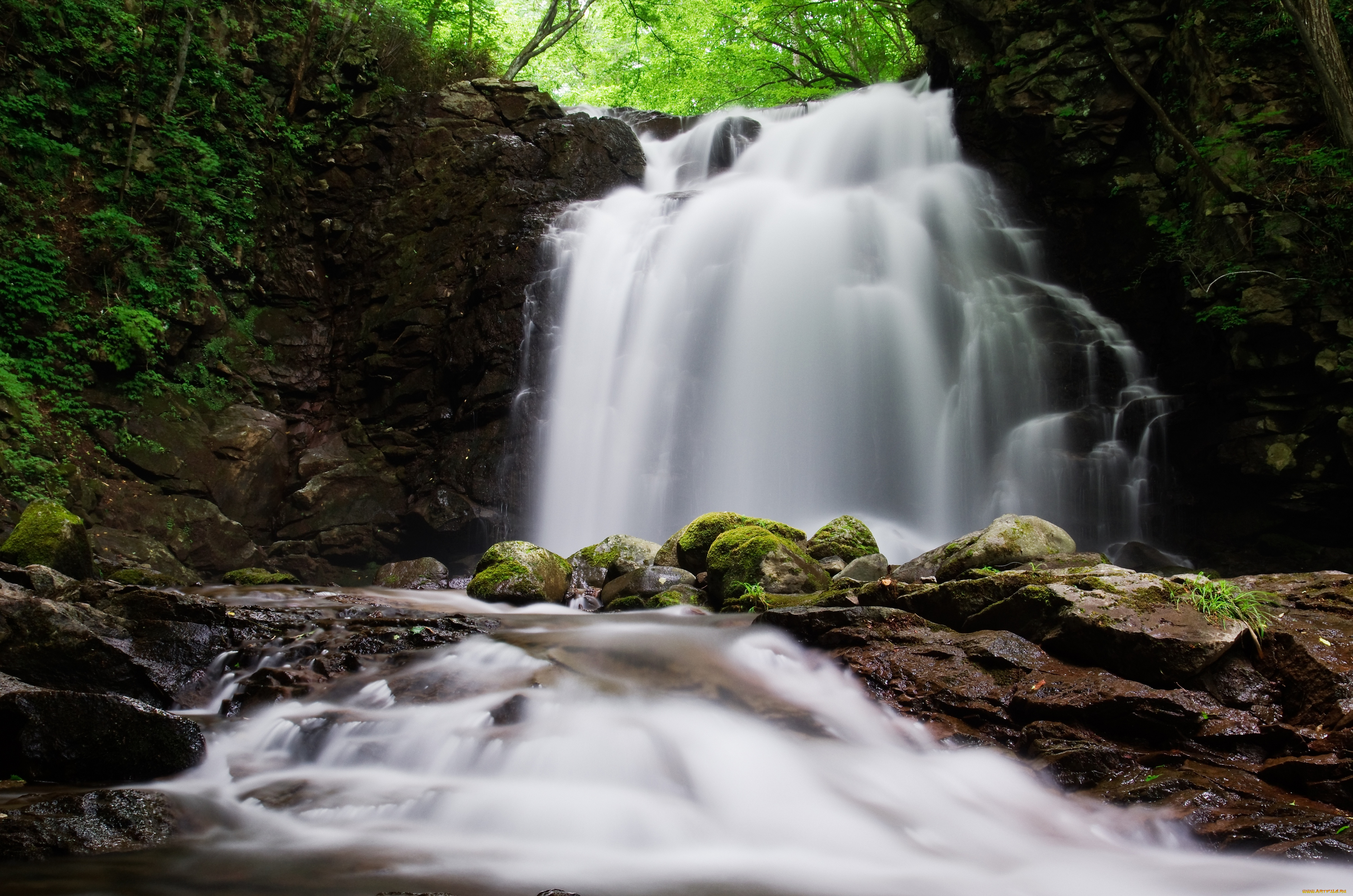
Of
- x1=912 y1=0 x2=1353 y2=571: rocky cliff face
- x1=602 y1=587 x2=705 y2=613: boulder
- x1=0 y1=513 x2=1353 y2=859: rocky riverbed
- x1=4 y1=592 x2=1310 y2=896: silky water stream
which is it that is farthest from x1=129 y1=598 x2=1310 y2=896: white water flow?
x1=912 y1=0 x2=1353 y2=571: rocky cliff face

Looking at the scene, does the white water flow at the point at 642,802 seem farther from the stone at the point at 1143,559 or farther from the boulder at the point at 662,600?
the stone at the point at 1143,559

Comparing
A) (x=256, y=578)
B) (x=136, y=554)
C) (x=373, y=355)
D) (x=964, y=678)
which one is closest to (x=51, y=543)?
(x=256, y=578)

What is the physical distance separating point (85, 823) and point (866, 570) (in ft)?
19.7

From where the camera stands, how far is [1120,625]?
3.91 meters

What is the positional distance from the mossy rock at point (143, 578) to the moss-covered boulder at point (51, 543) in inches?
10.8

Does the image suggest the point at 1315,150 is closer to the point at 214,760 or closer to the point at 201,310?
the point at 214,760

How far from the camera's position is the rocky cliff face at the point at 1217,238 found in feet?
27.1

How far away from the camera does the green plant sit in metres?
3.87

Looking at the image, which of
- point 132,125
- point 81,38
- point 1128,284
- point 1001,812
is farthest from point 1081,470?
point 81,38

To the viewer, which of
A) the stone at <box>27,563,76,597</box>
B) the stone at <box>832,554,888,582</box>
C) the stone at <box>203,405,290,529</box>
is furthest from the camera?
the stone at <box>203,405,290,529</box>

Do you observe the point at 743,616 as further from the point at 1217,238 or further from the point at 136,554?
the point at 1217,238

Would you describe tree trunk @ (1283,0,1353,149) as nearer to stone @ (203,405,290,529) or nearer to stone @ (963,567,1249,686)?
stone @ (963,567,1249,686)

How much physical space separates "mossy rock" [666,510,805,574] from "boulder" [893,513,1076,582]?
1.58 metres

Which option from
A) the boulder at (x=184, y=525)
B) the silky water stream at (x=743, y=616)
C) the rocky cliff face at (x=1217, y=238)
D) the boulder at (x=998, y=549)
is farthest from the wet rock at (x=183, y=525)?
the rocky cliff face at (x=1217, y=238)
